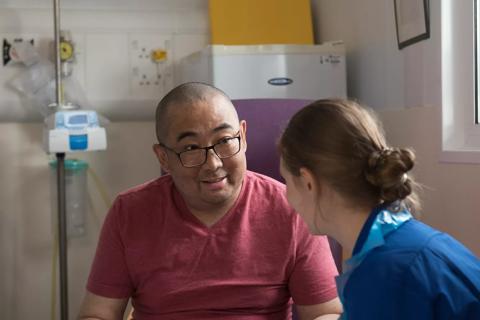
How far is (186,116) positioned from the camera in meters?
1.48

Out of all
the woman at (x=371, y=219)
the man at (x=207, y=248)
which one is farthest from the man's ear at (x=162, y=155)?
the woman at (x=371, y=219)

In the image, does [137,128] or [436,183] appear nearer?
[436,183]

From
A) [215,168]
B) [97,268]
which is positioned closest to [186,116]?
[215,168]

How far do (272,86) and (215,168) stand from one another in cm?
108

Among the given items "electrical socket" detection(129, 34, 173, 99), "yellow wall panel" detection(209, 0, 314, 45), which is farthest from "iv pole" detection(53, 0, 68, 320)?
"yellow wall panel" detection(209, 0, 314, 45)

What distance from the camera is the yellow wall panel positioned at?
271cm

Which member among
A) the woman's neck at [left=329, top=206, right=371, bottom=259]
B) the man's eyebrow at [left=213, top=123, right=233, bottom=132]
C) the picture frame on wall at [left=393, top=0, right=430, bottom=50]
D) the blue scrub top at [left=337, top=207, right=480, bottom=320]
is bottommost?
the blue scrub top at [left=337, top=207, right=480, bottom=320]

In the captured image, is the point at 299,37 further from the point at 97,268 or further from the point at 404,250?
the point at 404,250

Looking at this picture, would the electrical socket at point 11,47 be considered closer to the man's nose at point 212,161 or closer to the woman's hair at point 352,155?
the man's nose at point 212,161

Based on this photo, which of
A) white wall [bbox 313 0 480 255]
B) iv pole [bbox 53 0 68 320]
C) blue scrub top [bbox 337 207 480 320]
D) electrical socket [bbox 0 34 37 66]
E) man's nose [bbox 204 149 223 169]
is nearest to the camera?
blue scrub top [bbox 337 207 480 320]

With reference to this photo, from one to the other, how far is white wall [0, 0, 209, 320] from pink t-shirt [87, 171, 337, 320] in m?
1.31

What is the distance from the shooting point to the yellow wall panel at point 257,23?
2.71m

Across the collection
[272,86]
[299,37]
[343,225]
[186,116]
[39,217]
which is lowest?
[39,217]

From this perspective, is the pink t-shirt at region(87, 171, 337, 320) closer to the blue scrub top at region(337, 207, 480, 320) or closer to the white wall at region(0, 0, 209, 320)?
the blue scrub top at region(337, 207, 480, 320)
